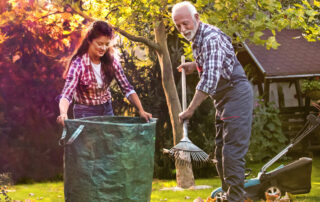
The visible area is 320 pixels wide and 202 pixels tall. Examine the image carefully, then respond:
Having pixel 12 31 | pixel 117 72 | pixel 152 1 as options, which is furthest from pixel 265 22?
pixel 12 31

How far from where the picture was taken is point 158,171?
7875mm

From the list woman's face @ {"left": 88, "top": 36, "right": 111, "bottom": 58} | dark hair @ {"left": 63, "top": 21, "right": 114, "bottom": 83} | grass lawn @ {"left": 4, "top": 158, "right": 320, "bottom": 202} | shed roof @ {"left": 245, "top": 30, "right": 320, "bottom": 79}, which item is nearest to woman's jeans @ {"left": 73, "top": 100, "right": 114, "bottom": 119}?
dark hair @ {"left": 63, "top": 21, "right": 114, "bottom": 83}

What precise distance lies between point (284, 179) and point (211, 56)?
218 centimetres

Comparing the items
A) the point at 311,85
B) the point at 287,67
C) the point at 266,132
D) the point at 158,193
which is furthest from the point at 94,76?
the point at 311,85

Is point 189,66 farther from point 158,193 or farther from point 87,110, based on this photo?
point 158,193

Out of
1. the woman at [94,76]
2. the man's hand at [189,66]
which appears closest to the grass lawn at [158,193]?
the woman at [94,76]

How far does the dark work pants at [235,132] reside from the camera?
12.3 feet

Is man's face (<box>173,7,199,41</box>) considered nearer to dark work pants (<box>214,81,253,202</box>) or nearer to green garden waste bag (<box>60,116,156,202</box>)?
dark work pants (<box>214,81,253,202</box>)

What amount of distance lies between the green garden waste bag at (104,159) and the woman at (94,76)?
527 millimetres

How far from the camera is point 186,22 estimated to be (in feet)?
12.0

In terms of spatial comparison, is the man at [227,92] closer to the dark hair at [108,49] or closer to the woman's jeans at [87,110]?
the dark hair at [108,49]

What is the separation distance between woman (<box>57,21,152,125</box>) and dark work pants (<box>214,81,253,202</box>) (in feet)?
2.17

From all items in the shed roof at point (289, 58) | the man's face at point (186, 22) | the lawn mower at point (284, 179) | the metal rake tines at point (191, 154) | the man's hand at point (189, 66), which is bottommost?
the lawn mower at point (284, 179)

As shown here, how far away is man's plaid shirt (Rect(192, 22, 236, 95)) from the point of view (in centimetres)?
353
